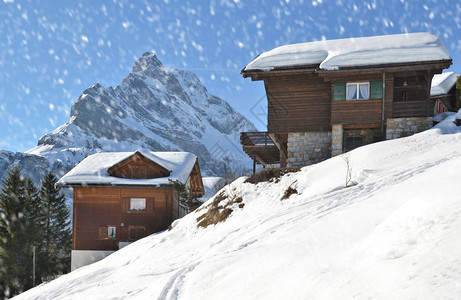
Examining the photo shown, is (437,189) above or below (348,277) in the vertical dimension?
above

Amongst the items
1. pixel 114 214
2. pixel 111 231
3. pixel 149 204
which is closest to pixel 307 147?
pixel 149 204

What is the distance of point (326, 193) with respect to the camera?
1247 centimetres

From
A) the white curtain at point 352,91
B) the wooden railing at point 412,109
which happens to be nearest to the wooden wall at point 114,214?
the white curtain at point 352,91

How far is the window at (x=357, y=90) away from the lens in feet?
62.4

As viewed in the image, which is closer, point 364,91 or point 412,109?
point 412,109

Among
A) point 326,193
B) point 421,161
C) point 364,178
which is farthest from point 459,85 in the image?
point 326,193

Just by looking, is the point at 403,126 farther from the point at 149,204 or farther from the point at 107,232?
the point at 107,232

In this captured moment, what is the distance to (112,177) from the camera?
1019 inches

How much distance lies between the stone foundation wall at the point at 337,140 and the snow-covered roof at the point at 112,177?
11120mm

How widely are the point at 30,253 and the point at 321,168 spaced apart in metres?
27.2

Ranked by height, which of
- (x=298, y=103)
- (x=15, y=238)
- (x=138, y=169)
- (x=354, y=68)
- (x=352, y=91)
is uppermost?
(x=354, y=68)

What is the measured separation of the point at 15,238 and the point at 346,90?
92.9 feet

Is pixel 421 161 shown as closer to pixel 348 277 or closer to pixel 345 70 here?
pixel 345 70

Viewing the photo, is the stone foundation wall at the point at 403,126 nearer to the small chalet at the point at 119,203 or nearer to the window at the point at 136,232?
the small chalet at the point at 119,203
